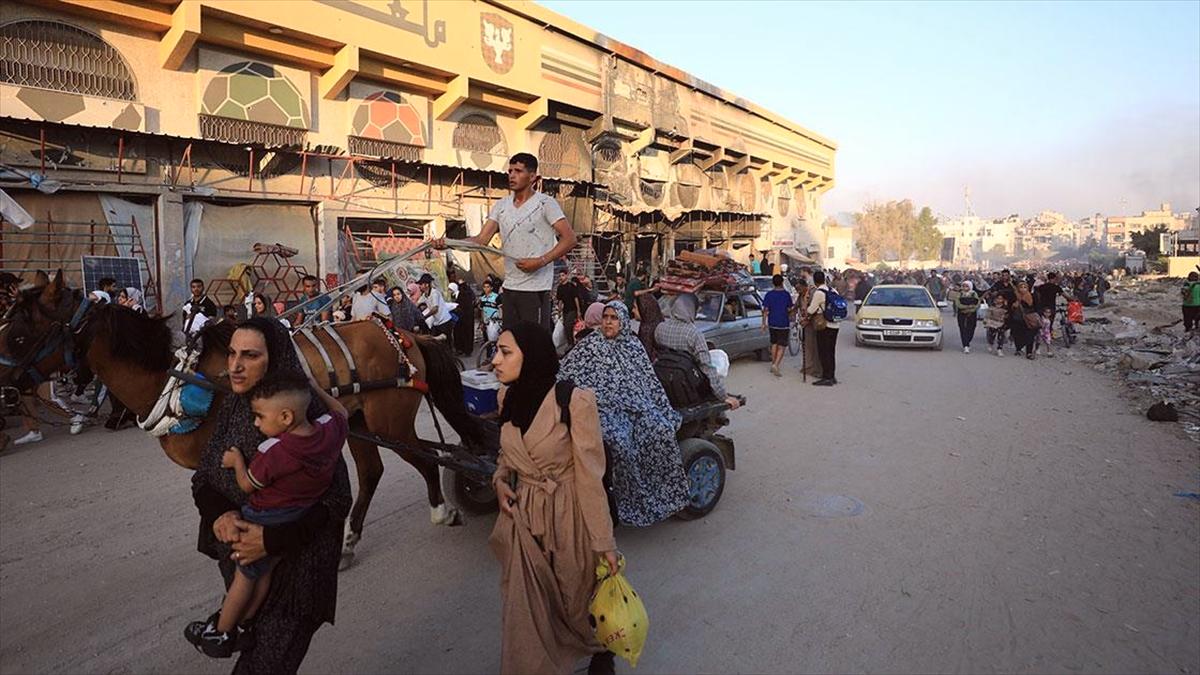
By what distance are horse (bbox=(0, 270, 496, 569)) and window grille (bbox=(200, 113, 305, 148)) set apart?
10367mm

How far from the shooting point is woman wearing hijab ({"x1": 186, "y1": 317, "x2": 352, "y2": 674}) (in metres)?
2.30

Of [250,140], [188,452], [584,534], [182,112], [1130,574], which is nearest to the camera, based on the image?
[584,534]

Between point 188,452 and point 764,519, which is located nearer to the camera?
point 188,452

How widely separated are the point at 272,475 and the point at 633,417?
8.70ft

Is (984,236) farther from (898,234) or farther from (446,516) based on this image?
(446,516)

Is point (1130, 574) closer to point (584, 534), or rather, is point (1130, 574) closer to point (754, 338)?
point (584, 534)

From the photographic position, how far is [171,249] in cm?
1343

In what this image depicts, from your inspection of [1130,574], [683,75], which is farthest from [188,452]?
[683,75]

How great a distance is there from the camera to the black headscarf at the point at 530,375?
2.91 metres

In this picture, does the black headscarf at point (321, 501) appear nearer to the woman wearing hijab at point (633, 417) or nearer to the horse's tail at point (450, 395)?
the woman wearing hijab at point (633, 417)

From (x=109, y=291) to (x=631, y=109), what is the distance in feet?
65.5

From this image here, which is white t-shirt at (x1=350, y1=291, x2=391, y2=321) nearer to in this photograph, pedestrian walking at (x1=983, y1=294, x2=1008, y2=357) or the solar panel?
the solar panel

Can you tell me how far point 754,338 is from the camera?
47.1 feet

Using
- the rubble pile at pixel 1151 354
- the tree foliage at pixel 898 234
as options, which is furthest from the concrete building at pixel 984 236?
the rubble pile at pixel 1151 354
